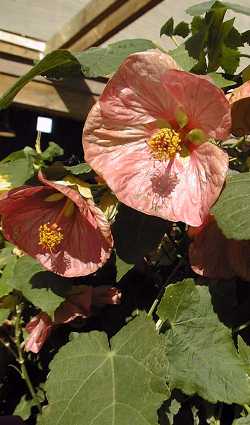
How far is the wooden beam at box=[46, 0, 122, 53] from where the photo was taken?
165 cm

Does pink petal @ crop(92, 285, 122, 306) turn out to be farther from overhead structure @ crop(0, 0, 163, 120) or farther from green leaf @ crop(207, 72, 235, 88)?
overhead structure @ crop(0, 0, 163, 120)

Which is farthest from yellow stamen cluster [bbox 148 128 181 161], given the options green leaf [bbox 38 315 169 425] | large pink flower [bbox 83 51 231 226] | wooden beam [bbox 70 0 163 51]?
wooden beam [bbox 70 0 163 51]

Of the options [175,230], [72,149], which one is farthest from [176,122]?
[72,149]

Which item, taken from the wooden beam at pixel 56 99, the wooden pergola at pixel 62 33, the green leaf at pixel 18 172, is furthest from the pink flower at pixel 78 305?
the wooden beam at pixel 56 99

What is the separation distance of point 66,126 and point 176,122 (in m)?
2.32

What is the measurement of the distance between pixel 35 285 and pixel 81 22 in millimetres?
1501

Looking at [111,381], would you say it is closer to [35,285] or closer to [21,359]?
[35,285]

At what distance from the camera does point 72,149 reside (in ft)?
8.51

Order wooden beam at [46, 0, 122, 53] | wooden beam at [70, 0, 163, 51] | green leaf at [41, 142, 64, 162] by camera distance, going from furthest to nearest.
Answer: wooden beam at [46, 0, 122, 53] < wooden beam at [70, 0, 163, 51] < green leaf at [41, 142, 64, 162]

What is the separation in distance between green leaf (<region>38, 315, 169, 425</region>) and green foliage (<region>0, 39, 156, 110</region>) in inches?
7.1

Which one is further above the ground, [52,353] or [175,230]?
[175,230]

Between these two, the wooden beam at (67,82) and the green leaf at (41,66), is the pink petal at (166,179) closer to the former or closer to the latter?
the green leaf at (41,66)

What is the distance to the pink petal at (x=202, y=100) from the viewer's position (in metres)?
0.37

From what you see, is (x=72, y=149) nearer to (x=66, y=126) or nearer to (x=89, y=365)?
(x=66, y=126)
